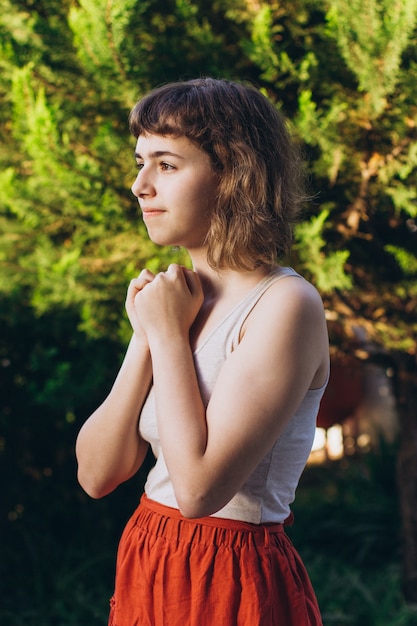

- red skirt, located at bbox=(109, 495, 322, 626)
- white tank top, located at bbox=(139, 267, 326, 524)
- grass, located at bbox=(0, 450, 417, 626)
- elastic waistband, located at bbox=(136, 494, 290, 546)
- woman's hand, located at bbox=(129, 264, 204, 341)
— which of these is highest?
woman's hand, located at bbox=(129, 264, 204, 341)

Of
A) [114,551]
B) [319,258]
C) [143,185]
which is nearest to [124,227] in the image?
[319,258]

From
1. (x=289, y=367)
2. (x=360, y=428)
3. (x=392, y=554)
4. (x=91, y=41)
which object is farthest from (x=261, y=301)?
(x=360, y=428)

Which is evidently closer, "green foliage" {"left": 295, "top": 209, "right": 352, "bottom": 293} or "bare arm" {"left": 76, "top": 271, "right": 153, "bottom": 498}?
"bare arm" {"left": 76, "top": 271, "right": 153, "bottom": 498}

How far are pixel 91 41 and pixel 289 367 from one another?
213 cm

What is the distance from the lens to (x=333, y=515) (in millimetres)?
5230

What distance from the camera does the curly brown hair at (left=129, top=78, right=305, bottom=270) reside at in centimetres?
144

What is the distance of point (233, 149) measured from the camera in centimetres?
145

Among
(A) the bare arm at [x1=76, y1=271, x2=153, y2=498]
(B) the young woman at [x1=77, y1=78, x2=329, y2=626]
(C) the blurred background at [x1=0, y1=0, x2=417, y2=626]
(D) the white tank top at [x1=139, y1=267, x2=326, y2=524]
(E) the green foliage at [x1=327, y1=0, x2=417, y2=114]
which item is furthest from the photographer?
(C) the blurred background at [x1=0, y1=0, x2=417, y2=626]

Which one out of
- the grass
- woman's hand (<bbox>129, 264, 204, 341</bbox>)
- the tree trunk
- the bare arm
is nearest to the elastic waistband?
the bare arm

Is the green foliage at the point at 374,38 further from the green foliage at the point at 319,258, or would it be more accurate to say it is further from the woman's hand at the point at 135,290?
the woman's hand at the point at 135,290

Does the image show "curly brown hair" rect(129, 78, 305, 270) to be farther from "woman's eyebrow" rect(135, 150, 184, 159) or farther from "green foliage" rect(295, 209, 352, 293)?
"green foliage" rect(295, 209, 352, 293)

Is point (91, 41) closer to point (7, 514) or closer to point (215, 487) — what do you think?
point (215, 487)

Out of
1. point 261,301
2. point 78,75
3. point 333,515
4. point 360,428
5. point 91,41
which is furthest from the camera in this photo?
point 360,428

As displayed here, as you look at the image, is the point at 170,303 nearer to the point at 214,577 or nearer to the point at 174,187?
the point at 174,187
